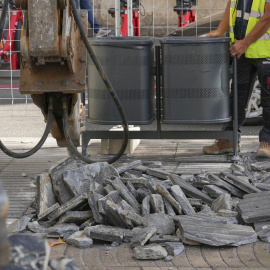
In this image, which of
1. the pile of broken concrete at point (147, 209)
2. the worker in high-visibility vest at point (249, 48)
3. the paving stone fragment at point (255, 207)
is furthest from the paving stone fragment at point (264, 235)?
the worker in high-visibility vest at point (249, 48)

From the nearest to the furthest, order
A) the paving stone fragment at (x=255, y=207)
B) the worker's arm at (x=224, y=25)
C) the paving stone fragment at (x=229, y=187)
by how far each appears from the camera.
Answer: the paving stone fragment at (x=255, y=207), the paving stone fragment at (x=229, y=187), the worker's arm at (x=224, y=25)

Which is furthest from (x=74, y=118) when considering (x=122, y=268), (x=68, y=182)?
(x=122, y=268)

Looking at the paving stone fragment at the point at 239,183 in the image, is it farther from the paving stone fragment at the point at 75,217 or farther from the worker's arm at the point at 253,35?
the worker's arm at the point at 253,35

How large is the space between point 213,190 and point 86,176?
3.57 ft

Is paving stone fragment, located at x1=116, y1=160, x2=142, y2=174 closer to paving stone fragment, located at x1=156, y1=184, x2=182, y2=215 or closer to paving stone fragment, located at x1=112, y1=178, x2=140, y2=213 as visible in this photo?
paving stone fragment, located at x1=112, y1=178, x2=140, y2=213

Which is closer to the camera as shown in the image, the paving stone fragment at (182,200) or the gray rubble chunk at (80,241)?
the gray rubble chunk at (80,241)

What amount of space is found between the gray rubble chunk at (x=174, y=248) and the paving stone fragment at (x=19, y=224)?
1.18m

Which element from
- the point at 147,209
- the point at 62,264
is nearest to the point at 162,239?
the point at 147,209

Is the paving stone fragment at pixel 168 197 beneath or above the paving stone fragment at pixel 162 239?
above

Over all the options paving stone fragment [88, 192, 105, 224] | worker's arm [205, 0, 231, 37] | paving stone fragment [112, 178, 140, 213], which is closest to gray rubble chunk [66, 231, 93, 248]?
paving stone fragment [88, 192, 105, 224]

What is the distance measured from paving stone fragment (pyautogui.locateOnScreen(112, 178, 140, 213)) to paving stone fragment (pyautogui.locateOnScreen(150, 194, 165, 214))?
0.43 ft

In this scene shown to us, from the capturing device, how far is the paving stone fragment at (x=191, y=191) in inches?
A: 229

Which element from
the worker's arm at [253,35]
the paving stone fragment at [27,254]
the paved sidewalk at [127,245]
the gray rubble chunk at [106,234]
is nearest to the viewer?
the paving stone fragment at [27,254]

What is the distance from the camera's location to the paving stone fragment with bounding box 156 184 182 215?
543 centimetres
